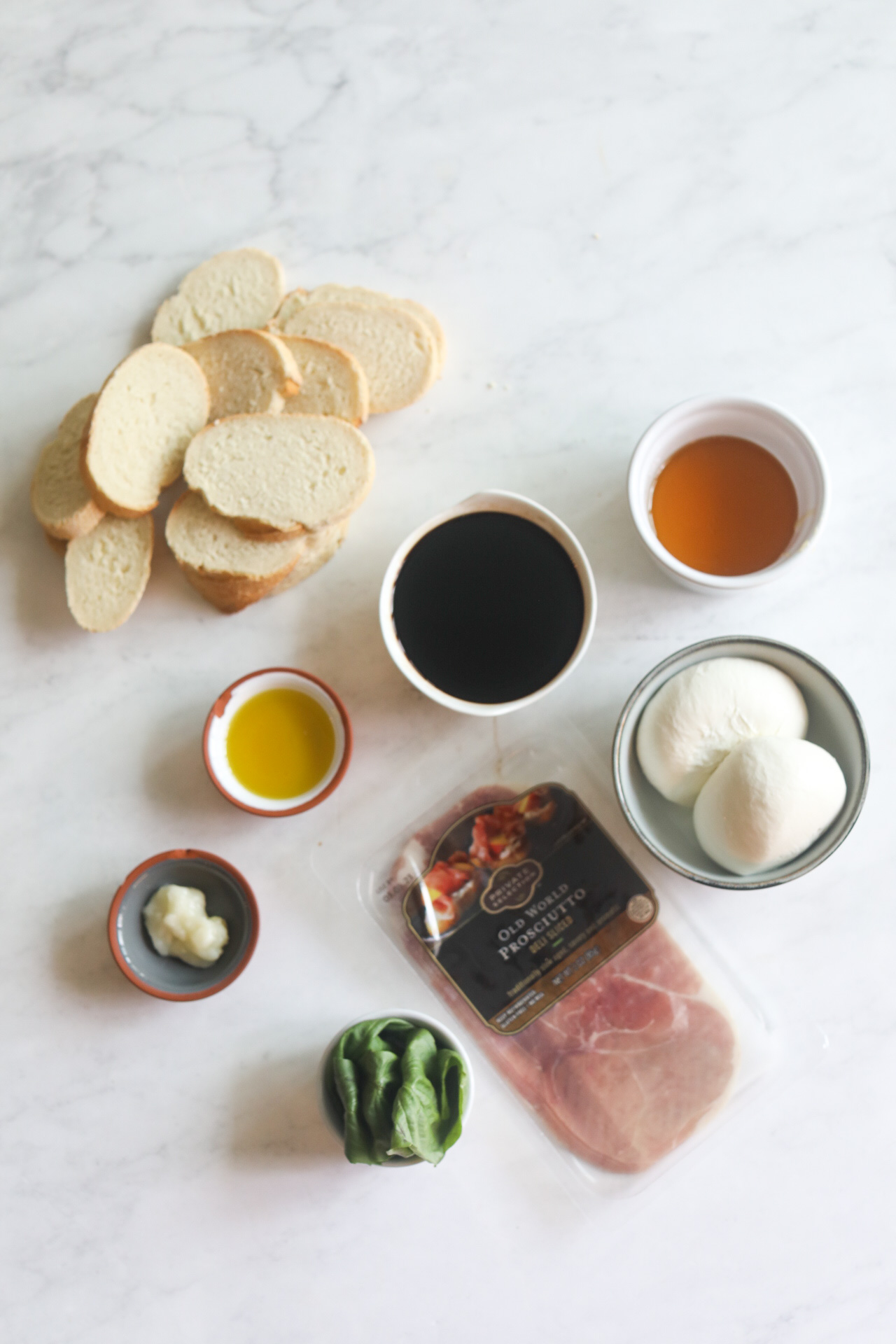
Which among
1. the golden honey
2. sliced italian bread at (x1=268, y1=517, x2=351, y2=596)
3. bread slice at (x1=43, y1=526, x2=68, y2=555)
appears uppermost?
bread slice at (x1=43, y1=526, x2=68, y2=555)

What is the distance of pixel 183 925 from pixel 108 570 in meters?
0.47

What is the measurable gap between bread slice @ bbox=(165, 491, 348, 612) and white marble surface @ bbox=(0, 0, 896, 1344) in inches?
2.4

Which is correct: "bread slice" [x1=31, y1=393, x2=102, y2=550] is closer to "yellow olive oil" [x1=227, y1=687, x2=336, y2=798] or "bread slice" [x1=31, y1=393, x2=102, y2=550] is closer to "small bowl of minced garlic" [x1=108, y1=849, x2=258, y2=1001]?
"yellow olive oil" [x1=227, y1=687, x2=336, y2=798]

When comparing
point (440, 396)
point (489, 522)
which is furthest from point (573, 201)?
→ point (489, 522)

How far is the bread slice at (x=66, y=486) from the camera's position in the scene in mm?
1165

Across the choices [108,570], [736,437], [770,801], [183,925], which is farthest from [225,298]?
[770,801]

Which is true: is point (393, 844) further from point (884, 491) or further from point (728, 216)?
point (728, 216)

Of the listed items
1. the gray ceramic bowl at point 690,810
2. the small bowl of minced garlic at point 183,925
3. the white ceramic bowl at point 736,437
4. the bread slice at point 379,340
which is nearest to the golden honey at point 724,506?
the white ceramic bowl at point 736,437

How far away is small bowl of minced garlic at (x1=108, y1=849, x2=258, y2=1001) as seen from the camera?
3.69 feet

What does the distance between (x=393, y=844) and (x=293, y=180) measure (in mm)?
918

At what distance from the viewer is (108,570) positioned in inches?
46.9

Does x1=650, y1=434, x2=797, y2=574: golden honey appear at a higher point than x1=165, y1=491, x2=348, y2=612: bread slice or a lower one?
lower

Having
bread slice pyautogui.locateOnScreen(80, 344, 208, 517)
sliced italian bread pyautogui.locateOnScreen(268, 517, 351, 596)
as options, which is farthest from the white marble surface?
bread slice pyautogui.locateOnScreen(80, 344, 208, 517)

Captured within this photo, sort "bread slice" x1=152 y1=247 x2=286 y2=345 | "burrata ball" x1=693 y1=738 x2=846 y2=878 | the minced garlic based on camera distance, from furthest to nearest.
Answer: "bread slice" x1=152 y1=247 x2=286 y2=345
the minced garlic
"burrata ball" x1=693 y1=738 x2=846 y2=878
